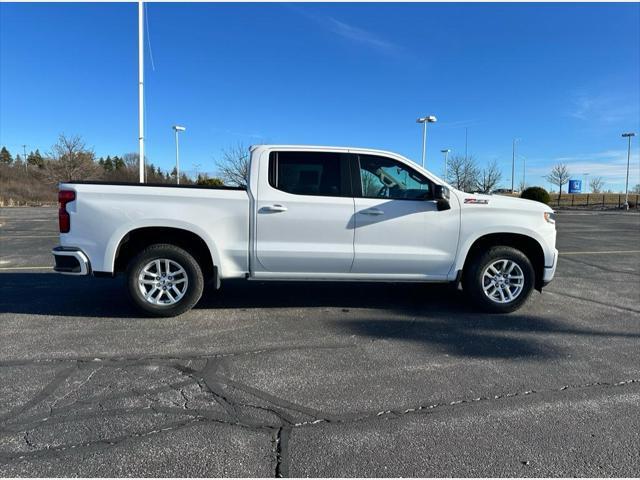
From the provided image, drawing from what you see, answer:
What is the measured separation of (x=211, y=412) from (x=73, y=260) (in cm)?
290

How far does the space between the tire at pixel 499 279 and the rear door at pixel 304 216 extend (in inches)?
62.0

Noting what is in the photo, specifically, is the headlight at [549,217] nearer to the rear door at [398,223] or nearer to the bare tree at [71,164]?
the rear door at [398,223]

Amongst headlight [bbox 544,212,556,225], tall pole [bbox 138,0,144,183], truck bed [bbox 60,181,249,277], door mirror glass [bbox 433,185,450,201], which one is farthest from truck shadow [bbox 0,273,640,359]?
tall pole [bbox 138,0,144,183]

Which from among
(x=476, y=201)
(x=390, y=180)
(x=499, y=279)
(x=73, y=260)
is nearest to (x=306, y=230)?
(x=390, y=180)

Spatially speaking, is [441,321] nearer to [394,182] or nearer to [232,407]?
[394,182]

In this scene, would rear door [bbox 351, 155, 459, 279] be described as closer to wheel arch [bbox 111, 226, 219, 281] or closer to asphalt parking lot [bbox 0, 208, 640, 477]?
asphalt parking lot [bbox 0, 208, 640, 477]

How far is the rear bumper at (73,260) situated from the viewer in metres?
A: 4.92

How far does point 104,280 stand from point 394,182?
5.01m

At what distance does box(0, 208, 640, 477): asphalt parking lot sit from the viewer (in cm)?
255

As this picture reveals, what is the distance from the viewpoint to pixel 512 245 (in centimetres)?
569

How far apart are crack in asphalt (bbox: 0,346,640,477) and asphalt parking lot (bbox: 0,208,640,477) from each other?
1cm

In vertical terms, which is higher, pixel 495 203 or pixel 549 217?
pixel 495 203

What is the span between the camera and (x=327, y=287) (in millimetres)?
6926

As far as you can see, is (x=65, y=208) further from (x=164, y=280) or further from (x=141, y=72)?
(x=141, y=72)
